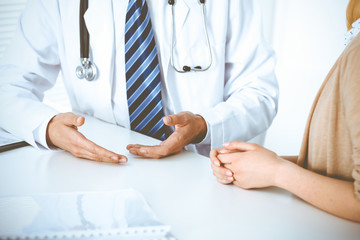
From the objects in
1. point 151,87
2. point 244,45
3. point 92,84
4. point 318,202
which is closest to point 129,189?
point 318,202

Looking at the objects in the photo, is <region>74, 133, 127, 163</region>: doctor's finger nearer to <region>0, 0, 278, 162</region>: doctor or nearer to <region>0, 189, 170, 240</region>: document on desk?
<region>0, 189, 170, 240</region>: document on desk

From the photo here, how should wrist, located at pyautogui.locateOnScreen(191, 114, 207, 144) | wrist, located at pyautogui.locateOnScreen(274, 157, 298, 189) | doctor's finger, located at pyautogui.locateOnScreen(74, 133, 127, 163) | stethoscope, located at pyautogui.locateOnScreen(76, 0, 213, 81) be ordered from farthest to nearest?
stethoscope, located at pyautogui.locateOnScreen(76, 0, 213, 81)
wrist, located at pyautogui.locateOnScreen(191, 114, 207, 144)
doctor's finger, located at pyautogui.locateOnScreen(74, 133, 127, 163)
wrist, located at pyautogui.locateOnScreen(274, 157, 298, 189)

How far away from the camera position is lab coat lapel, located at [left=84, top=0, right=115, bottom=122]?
→ 106cm

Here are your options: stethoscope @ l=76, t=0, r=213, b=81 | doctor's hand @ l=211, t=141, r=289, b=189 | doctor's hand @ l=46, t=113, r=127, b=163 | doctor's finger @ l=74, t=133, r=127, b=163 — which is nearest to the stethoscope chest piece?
stethoscope @ l=76, t=0, r=213, b=81

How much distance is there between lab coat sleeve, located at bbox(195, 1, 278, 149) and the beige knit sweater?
0.40m

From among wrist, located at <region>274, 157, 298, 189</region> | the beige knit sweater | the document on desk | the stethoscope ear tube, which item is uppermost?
the stethoscope ear tube

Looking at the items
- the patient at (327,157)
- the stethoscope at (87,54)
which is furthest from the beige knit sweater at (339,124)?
the stethoscope at (87,54)

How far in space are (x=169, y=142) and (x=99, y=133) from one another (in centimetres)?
28

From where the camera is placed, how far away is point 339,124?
0.56m

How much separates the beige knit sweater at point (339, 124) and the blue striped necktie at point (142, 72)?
52 cm

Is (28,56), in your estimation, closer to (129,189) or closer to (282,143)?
(129,189)

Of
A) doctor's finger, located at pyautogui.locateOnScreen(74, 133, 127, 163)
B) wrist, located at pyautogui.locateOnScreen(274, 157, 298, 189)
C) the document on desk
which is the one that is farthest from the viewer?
doctor's finger, located at pyautogui.locateOnScreen(74, 133, 127, 163)

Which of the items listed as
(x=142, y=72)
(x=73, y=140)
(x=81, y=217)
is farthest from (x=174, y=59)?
(x=81, y=217)

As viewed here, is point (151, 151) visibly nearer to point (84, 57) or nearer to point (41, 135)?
point (41, 135)
